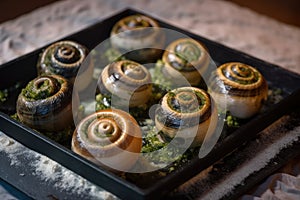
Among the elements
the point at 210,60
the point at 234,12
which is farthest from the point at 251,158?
the point at 234,12

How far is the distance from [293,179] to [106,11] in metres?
1.30

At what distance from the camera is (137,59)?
2.01m

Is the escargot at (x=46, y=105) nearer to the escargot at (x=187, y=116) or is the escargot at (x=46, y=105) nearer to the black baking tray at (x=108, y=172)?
the black baking tray at (x=108, y=172)

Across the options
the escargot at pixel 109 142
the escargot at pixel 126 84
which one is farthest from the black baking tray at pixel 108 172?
the escargot at pixel 126 84

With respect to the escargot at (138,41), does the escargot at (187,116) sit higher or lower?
higher

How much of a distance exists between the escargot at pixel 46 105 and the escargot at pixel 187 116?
27 centimetres

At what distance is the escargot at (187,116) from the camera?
5.13 feet

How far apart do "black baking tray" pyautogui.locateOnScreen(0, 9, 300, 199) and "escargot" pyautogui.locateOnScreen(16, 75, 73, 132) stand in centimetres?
6

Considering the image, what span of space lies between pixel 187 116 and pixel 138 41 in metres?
0.53

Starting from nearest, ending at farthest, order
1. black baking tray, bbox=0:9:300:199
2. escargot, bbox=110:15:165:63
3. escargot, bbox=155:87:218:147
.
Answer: black baking tray, bbox=0:9:300:199, escargot, bbox=155:87:218:147, escargot, bbox=110:15:165:63

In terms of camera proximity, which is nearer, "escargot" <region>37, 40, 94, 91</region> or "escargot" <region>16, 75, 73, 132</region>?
"escargot" <region>16, 75, 73, 132</region>

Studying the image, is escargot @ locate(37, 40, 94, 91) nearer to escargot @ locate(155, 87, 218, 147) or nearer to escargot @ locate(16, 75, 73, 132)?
escargot @ locate(16, 75, 73, 132)

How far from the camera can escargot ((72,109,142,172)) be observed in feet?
4.76

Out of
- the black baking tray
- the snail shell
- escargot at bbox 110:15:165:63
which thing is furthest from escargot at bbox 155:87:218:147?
escargot at bbox 110:15:165:63
